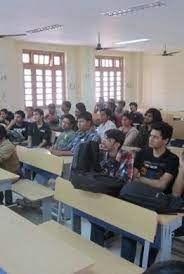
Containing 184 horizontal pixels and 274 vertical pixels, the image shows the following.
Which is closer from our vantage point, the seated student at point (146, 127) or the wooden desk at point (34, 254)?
the wooden desk at point (34, 254)

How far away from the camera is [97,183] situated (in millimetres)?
2373

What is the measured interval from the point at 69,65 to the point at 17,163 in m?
7.19

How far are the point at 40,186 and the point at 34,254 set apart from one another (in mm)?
1940

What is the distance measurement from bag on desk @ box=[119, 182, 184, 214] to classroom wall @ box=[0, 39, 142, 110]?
705 centimetres

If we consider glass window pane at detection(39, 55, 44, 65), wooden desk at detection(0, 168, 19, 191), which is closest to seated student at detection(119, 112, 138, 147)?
wooden desk at detection(0, 168, 19, 191)

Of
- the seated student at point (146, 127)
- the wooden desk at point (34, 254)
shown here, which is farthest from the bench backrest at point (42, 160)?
the seated student at point (146, 127)

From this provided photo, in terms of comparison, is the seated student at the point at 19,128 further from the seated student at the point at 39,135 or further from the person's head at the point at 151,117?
the person's head at the point at 151,117

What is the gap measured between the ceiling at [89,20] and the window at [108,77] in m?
2.56

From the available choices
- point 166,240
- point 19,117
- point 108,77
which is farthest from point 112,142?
point 108,77

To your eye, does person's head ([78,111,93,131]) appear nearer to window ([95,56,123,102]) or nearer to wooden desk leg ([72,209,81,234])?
wooden desk leg ([72,209,81,234])

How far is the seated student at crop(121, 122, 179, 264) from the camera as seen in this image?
2.68 metres

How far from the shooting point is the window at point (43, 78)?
9.77 meters

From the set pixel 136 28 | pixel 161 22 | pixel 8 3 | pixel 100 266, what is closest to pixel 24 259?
pixel 100 266

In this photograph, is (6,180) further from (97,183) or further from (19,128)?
(19,128)
